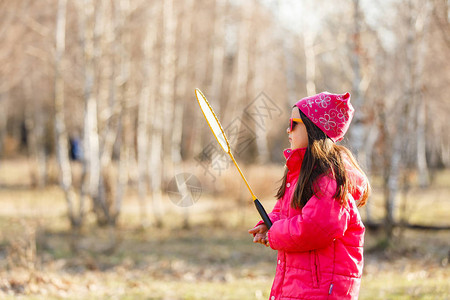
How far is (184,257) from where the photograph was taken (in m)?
9.01

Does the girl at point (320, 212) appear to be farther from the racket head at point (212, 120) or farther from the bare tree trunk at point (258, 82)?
the bare tree trunk at point (258, 82)

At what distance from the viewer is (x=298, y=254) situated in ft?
7.97

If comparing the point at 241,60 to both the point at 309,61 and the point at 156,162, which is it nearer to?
the point at 309,61

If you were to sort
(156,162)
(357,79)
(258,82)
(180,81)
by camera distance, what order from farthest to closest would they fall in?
(258,82), (180,81), (156,162), (357,79)

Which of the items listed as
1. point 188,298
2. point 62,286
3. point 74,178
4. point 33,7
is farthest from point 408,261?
point 74,178

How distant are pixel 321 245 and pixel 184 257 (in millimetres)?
6909

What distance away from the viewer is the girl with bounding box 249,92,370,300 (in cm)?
232

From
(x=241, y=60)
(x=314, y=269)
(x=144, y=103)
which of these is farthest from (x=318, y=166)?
(x=241, y=60)

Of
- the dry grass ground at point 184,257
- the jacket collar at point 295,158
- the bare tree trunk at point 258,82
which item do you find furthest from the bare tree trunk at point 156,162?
the jacket collar at point 295,158

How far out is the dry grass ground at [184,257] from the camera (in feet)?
18.9

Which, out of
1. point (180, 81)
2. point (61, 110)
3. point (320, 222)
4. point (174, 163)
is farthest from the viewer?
point (180, 81)

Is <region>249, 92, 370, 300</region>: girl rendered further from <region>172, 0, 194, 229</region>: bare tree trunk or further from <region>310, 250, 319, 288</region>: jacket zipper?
<region>172, 0, 194, 229</region>: bare tree trunk

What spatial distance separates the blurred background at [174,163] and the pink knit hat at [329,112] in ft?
1.26

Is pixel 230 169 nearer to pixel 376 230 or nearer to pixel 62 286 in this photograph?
pixel 376 230
